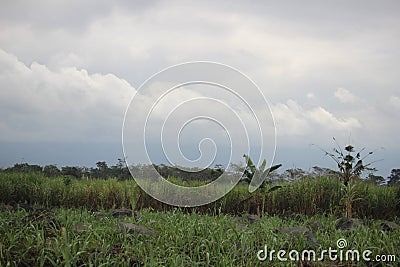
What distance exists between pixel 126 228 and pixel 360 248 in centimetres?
176

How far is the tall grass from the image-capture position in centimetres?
598

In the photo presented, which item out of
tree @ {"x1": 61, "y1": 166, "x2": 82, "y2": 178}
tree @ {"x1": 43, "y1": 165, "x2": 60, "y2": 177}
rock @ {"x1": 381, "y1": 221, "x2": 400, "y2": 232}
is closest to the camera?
rock @ {"x1": 381, "y1": 221, "x2": 400, "y2": 232}

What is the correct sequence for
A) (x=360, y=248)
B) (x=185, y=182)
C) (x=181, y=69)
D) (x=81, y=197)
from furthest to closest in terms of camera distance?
(x=185, y=182), (x=81, y=197), (x=181, y=69), (x=360, y=248)

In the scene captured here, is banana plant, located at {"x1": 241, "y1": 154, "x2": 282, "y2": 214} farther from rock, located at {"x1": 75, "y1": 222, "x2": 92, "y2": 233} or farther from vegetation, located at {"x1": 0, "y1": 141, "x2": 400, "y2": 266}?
rock, located at {"x1": 75, "y1": 222, "x2": 92, "y2": 233}

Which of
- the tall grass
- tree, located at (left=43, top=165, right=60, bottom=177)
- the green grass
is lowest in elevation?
the green grass

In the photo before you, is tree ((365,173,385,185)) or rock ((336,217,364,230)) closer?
rock ((336,217,364,230))

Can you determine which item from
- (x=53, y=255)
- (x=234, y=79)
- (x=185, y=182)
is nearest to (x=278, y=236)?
(x=53, y=255)

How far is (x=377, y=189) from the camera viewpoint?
6.38 metres

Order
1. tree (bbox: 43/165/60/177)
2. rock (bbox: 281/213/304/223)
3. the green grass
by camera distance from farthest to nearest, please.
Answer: tree (bbox: 43/165/60/177) → rock (bbox: 281/213/304/223) → the green grass

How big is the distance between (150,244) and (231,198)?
3.29 m

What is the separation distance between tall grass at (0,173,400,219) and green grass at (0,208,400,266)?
2229 millimetres

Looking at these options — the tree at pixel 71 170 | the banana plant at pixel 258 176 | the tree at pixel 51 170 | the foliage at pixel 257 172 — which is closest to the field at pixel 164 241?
the banana plant at pixel 258 176

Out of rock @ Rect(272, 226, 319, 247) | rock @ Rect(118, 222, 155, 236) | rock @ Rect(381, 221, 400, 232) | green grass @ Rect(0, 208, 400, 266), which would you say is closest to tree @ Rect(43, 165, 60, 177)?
green grass @ Rect(0, 208, 400, 266)

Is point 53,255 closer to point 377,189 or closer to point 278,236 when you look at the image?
point 278,236
